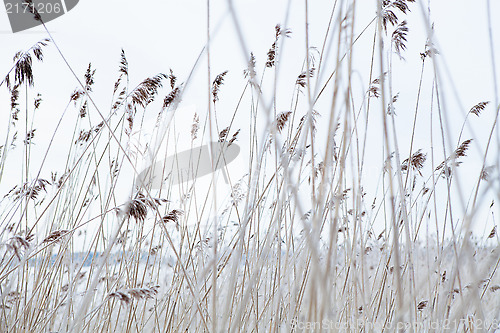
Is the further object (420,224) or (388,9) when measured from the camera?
(420,224)

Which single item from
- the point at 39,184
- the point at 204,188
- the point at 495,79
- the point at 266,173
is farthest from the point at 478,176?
the point at 39,184

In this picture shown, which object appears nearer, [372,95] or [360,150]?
[360,150]

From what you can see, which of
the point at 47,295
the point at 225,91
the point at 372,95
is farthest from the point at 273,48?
the point at 47,295

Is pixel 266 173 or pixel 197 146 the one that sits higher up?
pixel 197 146

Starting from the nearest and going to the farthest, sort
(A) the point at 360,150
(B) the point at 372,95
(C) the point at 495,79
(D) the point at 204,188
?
1. (C) the point at 495,79
2. (A) the point at 360,150
3. (B) the point at 372,95
4. (D) the point at 204,188

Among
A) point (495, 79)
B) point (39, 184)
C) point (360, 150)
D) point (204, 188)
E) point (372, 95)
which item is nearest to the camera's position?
point (495, 79)

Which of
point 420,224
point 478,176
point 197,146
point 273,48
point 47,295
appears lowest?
point 47,295

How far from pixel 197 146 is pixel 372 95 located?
76 cm

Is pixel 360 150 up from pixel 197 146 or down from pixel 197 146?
down

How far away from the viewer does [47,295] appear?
1.56 metres

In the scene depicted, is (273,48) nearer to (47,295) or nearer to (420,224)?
(420,224)

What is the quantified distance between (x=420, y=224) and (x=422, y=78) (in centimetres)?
52

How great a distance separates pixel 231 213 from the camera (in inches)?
73.0

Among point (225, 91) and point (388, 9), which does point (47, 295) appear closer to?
point (225, 91)
